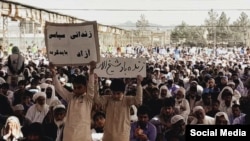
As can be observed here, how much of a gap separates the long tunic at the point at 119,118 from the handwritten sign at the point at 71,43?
0.50 meters

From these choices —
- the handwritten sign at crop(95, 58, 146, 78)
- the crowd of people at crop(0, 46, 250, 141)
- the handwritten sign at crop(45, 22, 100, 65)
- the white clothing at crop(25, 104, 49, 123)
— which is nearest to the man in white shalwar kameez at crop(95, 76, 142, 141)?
the crowd of people at crop(0, 46, 250, 141)

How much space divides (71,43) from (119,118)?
0.85 meters

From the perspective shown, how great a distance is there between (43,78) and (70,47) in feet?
18.4

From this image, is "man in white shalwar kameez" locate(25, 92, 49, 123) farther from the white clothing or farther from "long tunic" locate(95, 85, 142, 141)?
"long tunic" locate(95, 85, 142, 141)

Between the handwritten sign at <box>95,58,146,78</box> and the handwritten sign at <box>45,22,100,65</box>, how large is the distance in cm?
74

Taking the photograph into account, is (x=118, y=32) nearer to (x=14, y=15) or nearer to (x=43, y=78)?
(x=14, y=15)

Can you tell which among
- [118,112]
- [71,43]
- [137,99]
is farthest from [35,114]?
[137,99]

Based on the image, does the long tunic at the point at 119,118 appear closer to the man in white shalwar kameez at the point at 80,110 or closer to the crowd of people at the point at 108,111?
the crowd of people at the point at 108,111

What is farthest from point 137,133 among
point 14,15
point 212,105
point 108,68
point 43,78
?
point 14,15

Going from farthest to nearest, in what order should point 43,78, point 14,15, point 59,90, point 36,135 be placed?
point 14,15, point 43,78, point 36,135, point 59,90

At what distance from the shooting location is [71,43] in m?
5.53

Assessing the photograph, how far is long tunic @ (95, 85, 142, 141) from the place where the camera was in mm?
5379

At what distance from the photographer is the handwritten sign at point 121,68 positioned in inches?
242

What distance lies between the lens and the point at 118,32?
136 feet
